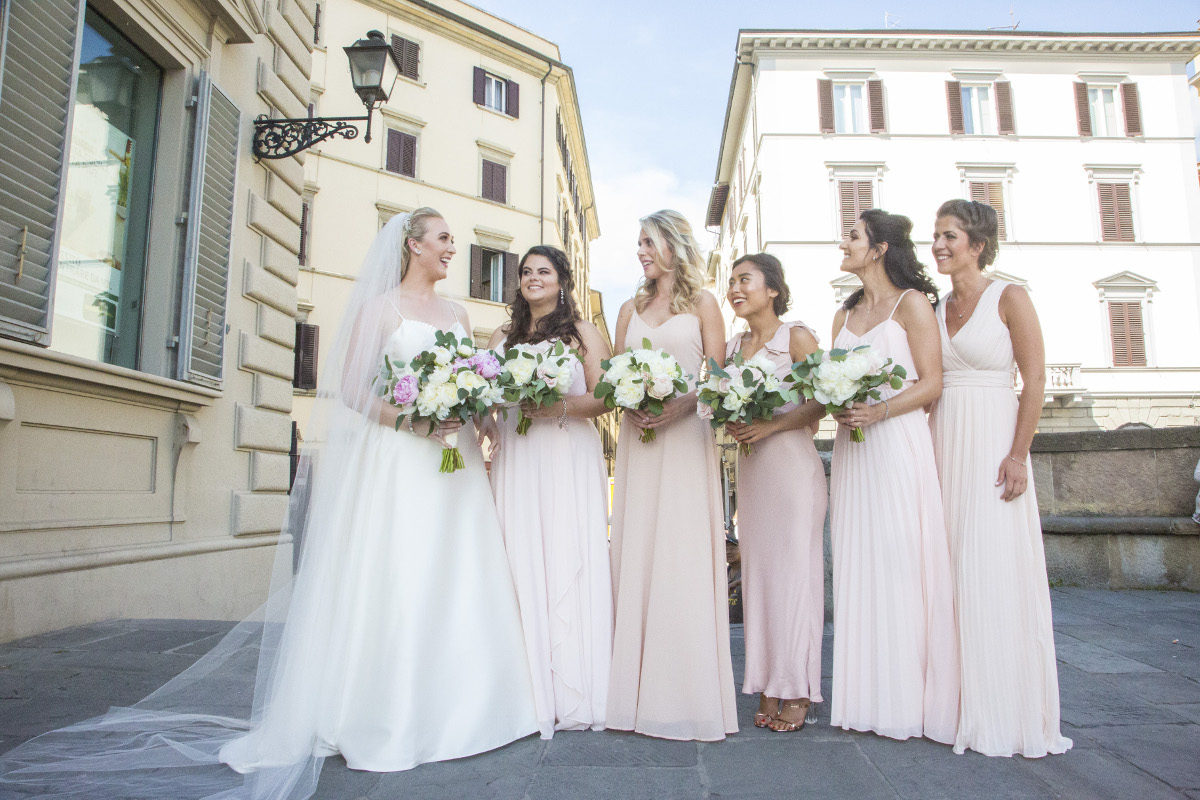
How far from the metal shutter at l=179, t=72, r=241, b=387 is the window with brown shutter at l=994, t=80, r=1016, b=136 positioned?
30330mm

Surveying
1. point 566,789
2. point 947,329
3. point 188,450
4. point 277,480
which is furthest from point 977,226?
point 277,480

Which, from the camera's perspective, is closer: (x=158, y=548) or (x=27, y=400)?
(x=27, y=400)

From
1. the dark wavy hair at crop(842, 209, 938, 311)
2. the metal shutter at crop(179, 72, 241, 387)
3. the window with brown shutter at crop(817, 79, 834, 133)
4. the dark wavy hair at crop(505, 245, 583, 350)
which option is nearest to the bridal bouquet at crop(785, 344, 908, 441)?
the dark wavy hair at crop(842, 209, 938, 311)

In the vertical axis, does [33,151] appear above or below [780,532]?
above

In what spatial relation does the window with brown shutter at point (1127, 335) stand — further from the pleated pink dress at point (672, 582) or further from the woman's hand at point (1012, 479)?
the pleated pink dress at point (672, 582)

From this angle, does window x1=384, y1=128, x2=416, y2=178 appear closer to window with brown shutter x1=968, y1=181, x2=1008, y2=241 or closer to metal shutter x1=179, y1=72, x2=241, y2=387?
metal shutter x1=179, y1=72, x2=241, y2=387

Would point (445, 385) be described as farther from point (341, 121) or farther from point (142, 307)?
point (341, 121)

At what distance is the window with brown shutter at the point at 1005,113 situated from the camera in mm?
29797

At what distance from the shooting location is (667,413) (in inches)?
148

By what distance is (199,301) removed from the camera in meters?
6.43

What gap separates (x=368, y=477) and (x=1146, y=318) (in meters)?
32.7

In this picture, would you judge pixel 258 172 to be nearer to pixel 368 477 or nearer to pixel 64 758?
pixel 368 477

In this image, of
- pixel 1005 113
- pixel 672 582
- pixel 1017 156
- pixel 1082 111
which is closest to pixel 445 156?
pixel 1005 113

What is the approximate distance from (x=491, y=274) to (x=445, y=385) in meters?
23.5
